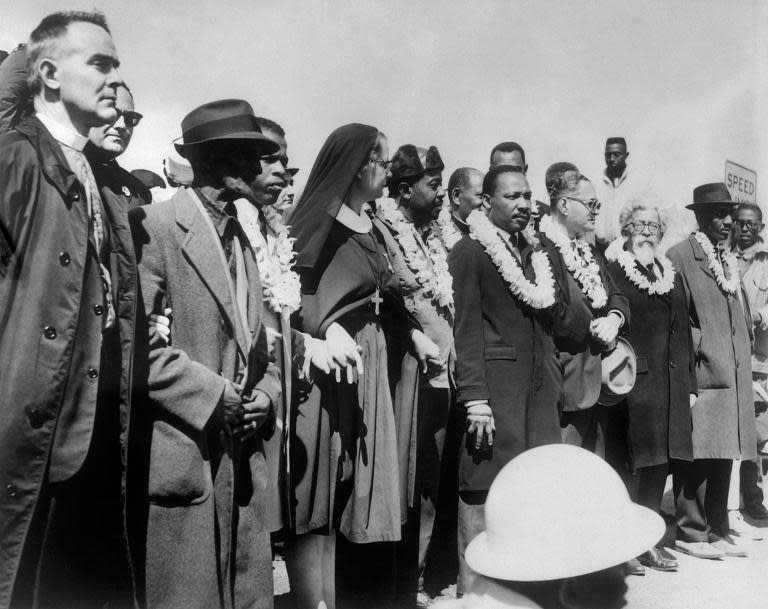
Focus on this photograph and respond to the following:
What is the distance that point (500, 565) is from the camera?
1707 millimetres

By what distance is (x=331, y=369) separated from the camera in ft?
11.2

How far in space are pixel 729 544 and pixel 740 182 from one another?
9.51ft

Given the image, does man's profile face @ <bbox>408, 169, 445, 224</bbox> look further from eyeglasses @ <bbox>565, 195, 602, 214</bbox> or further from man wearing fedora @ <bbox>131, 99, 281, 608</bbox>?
man wearing fedora @ <bbox>131, 99, 281, 608</bbox>

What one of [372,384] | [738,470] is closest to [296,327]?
[372,384]

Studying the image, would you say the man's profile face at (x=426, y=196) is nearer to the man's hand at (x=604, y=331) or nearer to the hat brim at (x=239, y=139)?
the man's hand at (x=604, y=331)

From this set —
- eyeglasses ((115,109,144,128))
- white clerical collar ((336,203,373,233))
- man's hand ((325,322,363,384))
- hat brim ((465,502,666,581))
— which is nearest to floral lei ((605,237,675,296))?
white clerical collar ((336,203,373,233))

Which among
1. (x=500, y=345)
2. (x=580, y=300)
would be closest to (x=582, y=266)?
(x=580, y=300)

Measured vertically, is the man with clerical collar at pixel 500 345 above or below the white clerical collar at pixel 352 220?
below

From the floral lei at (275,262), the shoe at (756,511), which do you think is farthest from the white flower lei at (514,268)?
the shoe at (756,511)

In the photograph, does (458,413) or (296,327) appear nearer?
(296,327)

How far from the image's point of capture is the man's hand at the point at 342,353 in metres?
3.38

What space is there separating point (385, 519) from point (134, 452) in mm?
1308

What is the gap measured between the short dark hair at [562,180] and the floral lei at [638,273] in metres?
0.57

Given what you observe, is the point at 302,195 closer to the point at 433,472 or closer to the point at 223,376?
the point at 223,376
